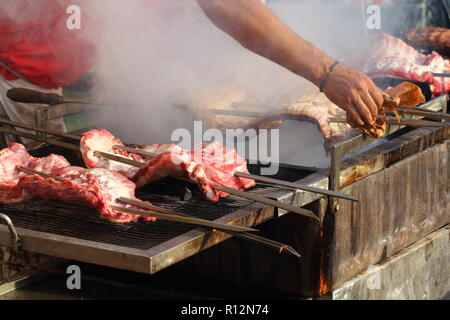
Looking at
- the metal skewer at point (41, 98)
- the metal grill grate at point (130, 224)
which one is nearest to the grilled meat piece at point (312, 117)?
the metal grill grate at point (130, 224)

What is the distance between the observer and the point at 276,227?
3656 millimetres

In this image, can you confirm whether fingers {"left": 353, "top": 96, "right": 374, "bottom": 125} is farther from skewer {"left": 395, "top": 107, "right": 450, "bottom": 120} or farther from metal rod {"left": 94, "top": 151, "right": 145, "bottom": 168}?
metal rod {"left": 94, "top": 151, "right": 145, "bottom": 168}

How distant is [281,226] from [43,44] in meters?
2.84

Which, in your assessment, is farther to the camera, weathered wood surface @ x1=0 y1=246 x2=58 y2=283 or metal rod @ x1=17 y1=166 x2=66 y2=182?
weathered wood surface @ x1=0 y1=246 x2=58 y2=283

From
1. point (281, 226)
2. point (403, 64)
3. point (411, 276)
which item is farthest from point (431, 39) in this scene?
point (281, 226)

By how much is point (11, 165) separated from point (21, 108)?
6.85ft

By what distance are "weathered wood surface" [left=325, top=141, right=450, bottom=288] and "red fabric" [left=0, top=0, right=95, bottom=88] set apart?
9.28 feet

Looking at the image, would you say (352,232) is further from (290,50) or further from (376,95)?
(290,50)

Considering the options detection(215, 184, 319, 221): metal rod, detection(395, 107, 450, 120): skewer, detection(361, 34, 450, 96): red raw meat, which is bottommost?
detection(215, 184, 319, 221): metal rod

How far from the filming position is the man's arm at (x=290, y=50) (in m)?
3.71

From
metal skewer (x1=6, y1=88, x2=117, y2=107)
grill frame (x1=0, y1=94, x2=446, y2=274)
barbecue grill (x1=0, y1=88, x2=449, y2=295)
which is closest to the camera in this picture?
grill frame (x1=0, y1=94, x2=446, y2=274)

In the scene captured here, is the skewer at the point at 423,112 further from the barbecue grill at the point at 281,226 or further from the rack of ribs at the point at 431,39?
the rack of ribs at the point at 431,39

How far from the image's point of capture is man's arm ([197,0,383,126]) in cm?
371

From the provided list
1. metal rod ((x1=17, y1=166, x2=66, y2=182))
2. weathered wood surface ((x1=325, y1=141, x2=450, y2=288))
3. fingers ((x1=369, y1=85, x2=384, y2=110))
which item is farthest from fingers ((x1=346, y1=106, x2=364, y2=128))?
metal rod ((x1=17, y1=166, x2=66, y2=182))
